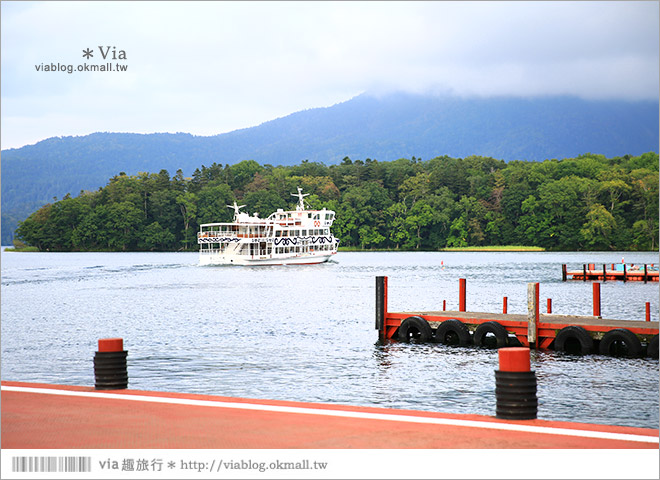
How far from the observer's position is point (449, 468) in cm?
762

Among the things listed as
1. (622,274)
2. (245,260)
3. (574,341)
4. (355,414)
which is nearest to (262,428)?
(355,414)

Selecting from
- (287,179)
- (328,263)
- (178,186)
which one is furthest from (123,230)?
(328,263)

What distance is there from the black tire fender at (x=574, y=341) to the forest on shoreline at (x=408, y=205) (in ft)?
333

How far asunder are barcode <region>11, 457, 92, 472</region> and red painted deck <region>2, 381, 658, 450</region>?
1.78ft

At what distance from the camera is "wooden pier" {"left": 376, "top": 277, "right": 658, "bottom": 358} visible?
73.8ft

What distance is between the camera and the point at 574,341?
23.4 meters

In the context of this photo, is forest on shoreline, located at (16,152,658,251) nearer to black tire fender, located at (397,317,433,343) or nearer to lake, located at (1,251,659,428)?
lake, located at (1,251,659,428)

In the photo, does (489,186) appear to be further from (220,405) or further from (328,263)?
(220,405)

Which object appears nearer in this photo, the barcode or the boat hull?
the barcode

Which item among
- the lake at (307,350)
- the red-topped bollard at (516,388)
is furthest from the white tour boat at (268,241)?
the red-topped bollard at (516,388)

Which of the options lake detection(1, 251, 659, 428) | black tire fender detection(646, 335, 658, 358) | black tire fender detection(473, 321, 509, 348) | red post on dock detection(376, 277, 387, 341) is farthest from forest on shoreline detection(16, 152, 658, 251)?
black tire fender detection(646, 335, 658, 358)

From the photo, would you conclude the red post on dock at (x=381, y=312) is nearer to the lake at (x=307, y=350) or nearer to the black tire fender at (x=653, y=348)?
the lake at (x=307, y=350)

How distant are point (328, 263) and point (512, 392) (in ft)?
310

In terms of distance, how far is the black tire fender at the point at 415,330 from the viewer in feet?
86.0
